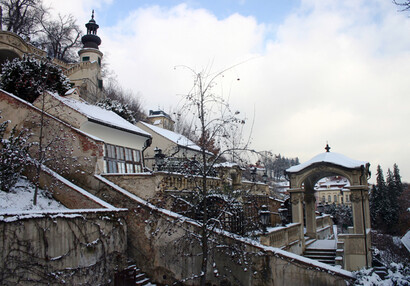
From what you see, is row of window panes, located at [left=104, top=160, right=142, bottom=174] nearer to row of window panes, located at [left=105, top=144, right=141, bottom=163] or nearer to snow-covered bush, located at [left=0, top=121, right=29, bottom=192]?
row of window panes, located at [left=105, top=144, right=141, bottom=163]

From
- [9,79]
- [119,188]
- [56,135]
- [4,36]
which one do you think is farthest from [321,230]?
[4,36]

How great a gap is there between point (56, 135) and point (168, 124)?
51.1 m

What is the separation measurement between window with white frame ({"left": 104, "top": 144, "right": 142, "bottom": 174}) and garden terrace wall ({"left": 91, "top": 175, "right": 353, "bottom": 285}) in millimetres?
3995

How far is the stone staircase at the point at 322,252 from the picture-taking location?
52.9 ft

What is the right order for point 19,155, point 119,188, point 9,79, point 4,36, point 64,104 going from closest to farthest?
point 19,155
point 119,188
point 64,104
point 9,79
point 4,36

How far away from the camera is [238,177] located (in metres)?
21.3

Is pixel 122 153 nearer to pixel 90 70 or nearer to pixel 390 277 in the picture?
pixel 390 277

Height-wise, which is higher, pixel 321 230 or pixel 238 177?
pixel 238 177

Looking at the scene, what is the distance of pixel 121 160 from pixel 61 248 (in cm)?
1025

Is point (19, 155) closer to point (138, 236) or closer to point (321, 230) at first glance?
point (138, 236)

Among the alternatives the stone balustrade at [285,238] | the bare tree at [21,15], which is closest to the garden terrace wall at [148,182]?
the stone balustrade at [285,238]

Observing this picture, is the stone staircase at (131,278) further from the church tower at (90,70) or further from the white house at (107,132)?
the church tower at (90,70)

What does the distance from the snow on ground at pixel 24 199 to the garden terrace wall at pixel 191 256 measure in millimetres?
2095

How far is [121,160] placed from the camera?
63.8ft
